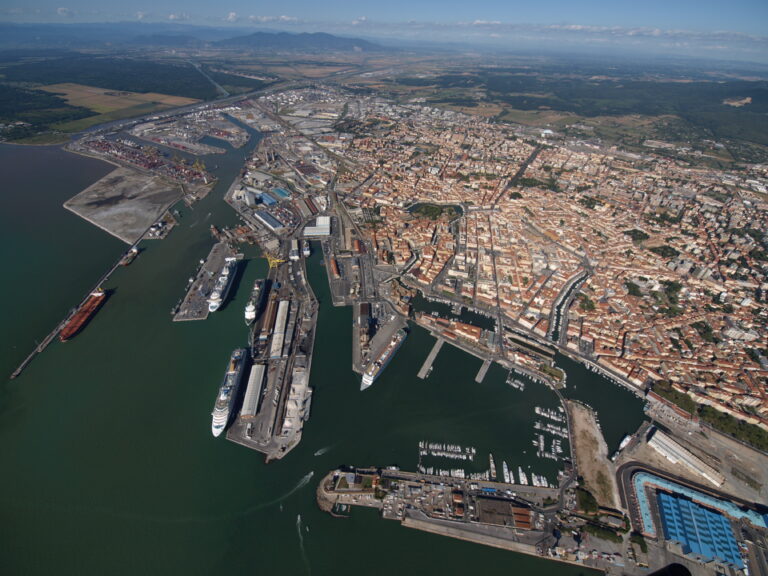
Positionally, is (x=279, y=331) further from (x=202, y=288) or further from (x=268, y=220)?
(x=268, y=220)

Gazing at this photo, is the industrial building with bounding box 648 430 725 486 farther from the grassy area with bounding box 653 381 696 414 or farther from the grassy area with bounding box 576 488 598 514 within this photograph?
the grassy area with bounding box 576 488 598 514

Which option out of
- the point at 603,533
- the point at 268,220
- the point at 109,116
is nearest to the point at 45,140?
the point at 109,116

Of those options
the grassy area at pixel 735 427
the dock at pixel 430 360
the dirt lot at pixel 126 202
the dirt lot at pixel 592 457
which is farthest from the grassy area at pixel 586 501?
the dirt lot at pixel 126 202

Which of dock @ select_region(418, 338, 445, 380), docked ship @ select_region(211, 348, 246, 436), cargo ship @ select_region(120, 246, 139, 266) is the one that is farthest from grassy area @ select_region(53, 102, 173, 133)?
dock @ select_region(418, 338, 445, 380)

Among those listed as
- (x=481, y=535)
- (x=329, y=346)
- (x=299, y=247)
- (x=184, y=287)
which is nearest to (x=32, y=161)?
(x=184, y=287)

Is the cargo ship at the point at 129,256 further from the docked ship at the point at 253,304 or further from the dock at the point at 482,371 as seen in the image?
the dock at the point at 482,371

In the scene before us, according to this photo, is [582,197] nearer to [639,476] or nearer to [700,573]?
[639,476]
